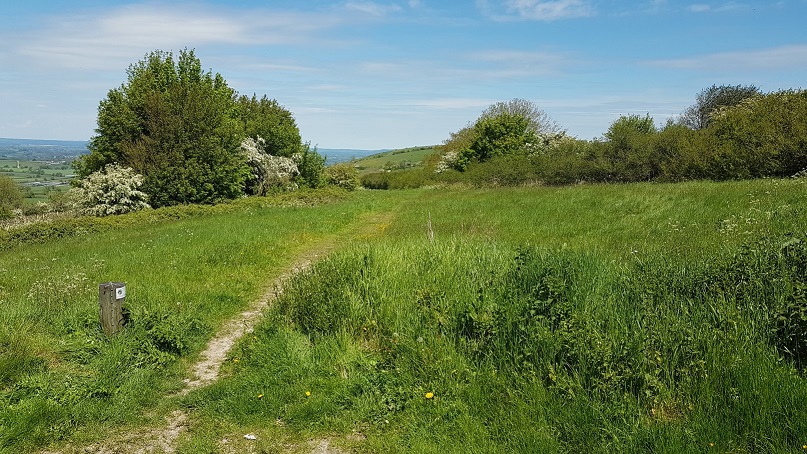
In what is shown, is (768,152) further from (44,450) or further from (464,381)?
(44,450)

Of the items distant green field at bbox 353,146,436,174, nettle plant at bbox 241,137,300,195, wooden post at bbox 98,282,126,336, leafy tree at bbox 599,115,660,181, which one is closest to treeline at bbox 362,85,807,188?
leafy tree at bbox 599,115,660,181

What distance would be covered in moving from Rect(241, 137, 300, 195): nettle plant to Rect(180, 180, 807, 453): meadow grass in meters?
36.2

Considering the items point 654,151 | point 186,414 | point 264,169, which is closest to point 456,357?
point 186,414

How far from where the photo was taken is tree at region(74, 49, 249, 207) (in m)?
31.4

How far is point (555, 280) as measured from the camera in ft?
19.2

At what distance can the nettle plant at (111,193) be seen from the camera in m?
29.0

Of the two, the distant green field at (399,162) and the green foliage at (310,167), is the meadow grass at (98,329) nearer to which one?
the green foliage at (310,167)

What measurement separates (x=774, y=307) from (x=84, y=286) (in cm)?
1053

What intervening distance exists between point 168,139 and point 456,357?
1238 inches

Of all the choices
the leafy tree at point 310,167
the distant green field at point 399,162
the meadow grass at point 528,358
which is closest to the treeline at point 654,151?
the leafy tree at point 310,167

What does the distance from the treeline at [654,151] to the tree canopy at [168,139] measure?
67.1 ft

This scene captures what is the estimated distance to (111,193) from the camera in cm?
2908

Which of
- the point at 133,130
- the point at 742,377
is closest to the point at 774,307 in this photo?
the point at 742,377

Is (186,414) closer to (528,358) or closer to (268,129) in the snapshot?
(528,358)
